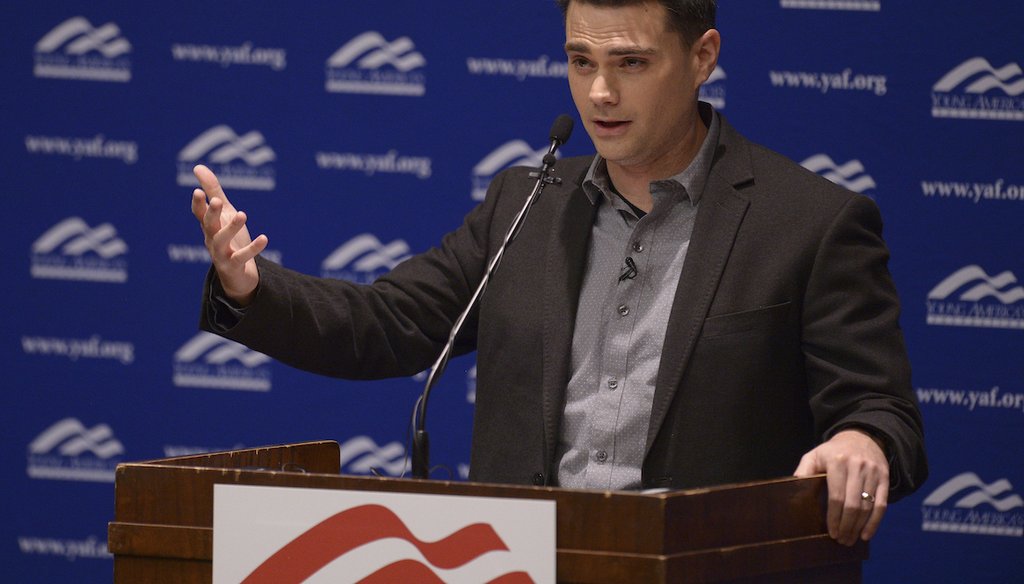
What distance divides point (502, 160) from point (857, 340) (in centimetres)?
219

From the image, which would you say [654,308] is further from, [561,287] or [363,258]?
[363,258]

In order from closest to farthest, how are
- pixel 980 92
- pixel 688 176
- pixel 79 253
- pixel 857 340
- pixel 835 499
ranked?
pixel 835 499 < pixel 857 340 < pixel 688 176 < pixel 980 92 < pixel 79 253

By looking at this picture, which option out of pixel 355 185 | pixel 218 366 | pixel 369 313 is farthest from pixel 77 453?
pixel 369 313

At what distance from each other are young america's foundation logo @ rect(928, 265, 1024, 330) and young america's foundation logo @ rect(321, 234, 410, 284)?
5.84 feet

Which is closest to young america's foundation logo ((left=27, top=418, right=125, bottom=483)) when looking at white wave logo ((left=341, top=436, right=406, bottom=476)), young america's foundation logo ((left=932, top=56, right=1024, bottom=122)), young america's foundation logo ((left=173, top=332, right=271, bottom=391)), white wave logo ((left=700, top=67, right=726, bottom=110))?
young america's foundation logo ((left=173, top=332, right=271, bottom=391))

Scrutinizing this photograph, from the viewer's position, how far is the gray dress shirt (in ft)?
6.98

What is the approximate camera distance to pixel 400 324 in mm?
2412

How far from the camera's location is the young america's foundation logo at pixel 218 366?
422 cm

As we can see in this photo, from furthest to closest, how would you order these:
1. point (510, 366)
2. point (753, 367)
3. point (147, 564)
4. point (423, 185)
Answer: point (423, 185), point (510, 366), point (753, 367), point (147, 564)

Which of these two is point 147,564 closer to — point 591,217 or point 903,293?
point 591,217

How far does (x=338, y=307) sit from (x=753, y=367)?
78 centimetres

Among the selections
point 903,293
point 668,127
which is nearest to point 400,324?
point 668,127

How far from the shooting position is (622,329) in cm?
218

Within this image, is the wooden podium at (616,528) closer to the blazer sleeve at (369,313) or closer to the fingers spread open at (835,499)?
the fingers spread open at (835,499)
